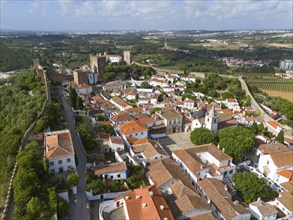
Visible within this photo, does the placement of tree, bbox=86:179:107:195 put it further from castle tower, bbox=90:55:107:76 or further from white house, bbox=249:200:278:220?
castle tower, bbox=90:55:107:76

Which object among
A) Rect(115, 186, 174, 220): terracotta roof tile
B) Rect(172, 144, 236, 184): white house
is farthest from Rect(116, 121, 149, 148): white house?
Rect(115, 186, 174, 220): terracotta roof tile

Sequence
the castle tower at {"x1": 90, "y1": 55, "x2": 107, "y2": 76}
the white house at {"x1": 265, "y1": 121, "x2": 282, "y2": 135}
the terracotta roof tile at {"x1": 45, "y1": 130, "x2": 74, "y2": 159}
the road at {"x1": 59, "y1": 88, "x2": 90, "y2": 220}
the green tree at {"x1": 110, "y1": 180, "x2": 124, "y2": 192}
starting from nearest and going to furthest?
the road at {"x1": 59, "y1": 88, "x2": 90, "y2": 220} < the terracotta roof tile at {"x1": 45, "y1": 130, "x2": 74, "y2": 159} < the green tree at {"x1": 110, "y1": 180, "x2": 124, "y2": 192} < the white house at {"x1": 265, "y1": 121, "x2": 282, "y2": 135} < the castle tower at {"x1": 90, "y1": 55, "x2": 107, "y2": 76}

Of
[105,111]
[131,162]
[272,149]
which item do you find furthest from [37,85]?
[272,149]

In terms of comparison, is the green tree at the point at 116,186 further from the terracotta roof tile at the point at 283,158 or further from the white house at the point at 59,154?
the terracotta roof tile at the point at 283,158

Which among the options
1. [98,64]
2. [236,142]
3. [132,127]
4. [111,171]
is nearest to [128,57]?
[98,64]

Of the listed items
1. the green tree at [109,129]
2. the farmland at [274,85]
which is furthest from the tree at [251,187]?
the farmland at [274,85]

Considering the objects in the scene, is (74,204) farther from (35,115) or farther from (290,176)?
(290,176)
